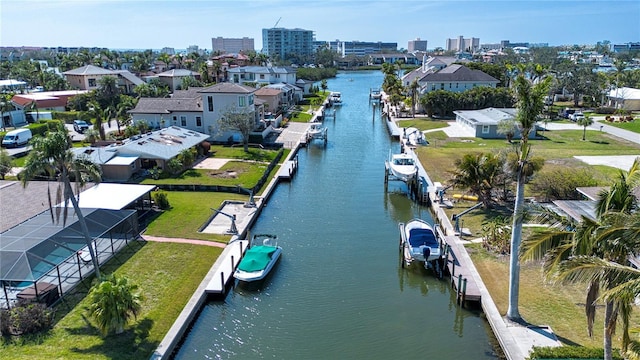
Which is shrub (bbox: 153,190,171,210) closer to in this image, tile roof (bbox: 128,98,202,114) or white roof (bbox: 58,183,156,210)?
white roof (bbox: 58,183,156,210)

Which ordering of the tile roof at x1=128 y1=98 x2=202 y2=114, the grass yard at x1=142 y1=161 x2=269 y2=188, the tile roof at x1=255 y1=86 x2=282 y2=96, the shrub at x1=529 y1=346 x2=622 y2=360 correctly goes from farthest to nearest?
the tile roof at x1=255 y1=86 x2=282 y2=96 → the tile roof at x1=128 y1=98 x2=202 y2=114 → the grass yard at x1=142 y1=161 x2=269 y2=188 → the shrub at x1=529 y1=346 x2=622 y2=360

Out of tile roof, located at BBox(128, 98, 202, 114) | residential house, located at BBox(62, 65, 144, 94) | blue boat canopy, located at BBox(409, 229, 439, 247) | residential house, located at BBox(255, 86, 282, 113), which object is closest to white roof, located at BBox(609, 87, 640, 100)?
residential house, located at BBox(255, 86, 282, 113)

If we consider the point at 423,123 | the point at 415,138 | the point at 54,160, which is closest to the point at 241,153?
the point at 415,138

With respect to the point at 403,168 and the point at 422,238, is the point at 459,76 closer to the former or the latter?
the point at 403,168

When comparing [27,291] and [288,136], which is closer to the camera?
[27,291]

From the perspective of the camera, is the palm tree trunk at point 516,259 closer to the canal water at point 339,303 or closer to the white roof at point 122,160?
the canal water at point 339,303

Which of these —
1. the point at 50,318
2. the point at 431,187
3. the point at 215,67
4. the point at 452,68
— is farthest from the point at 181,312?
the point at 215,67

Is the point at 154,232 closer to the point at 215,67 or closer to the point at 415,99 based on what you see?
the point at 415,99
